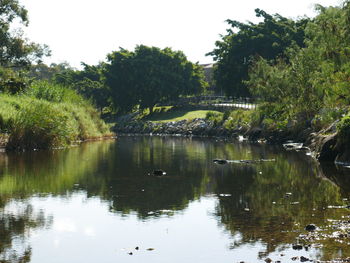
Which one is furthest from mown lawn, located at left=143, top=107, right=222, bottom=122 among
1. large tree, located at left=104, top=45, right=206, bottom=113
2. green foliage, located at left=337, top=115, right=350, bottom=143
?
green foliage, located at left=337, top=115, right=350, bottom=143

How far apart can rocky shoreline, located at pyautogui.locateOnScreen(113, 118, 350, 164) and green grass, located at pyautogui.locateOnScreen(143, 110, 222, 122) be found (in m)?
2.82

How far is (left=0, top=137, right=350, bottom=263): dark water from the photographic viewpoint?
1248 cm

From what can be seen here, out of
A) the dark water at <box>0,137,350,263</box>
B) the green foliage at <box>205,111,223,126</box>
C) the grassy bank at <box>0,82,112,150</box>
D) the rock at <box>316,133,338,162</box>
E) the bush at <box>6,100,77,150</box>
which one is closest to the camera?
the dark water at <box>0,137,350,263</box>

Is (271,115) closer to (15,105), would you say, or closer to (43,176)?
(15,105)

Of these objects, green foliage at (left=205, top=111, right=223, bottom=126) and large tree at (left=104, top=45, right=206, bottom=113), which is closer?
green foliage at (left=205, top=111, right=223, bottom=126)

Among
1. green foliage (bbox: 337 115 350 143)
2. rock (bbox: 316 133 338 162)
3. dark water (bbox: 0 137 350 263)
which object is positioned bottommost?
dark water (bbox: 0 137 350 263)

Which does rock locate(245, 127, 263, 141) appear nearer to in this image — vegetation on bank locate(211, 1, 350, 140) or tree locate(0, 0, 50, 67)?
vegetation on bank locate(211, 1, 350, 140)

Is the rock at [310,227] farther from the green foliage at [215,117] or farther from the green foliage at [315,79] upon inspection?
the green foliage at [215,117]

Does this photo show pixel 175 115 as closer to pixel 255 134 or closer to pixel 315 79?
pixel 255 134

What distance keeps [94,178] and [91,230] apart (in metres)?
11.0

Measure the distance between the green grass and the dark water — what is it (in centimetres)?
5980

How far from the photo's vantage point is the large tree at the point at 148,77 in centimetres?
10506

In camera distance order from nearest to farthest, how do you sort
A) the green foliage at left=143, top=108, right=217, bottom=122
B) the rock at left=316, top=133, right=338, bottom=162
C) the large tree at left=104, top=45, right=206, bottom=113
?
the rock at left=316, top=133, right=338, bottom=162
the green foliage at left=143, top=108, right=217, bottom=122
the large tree at left=104, top=45, right=206, bottom=113

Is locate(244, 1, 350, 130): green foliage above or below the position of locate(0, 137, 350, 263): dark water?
above
